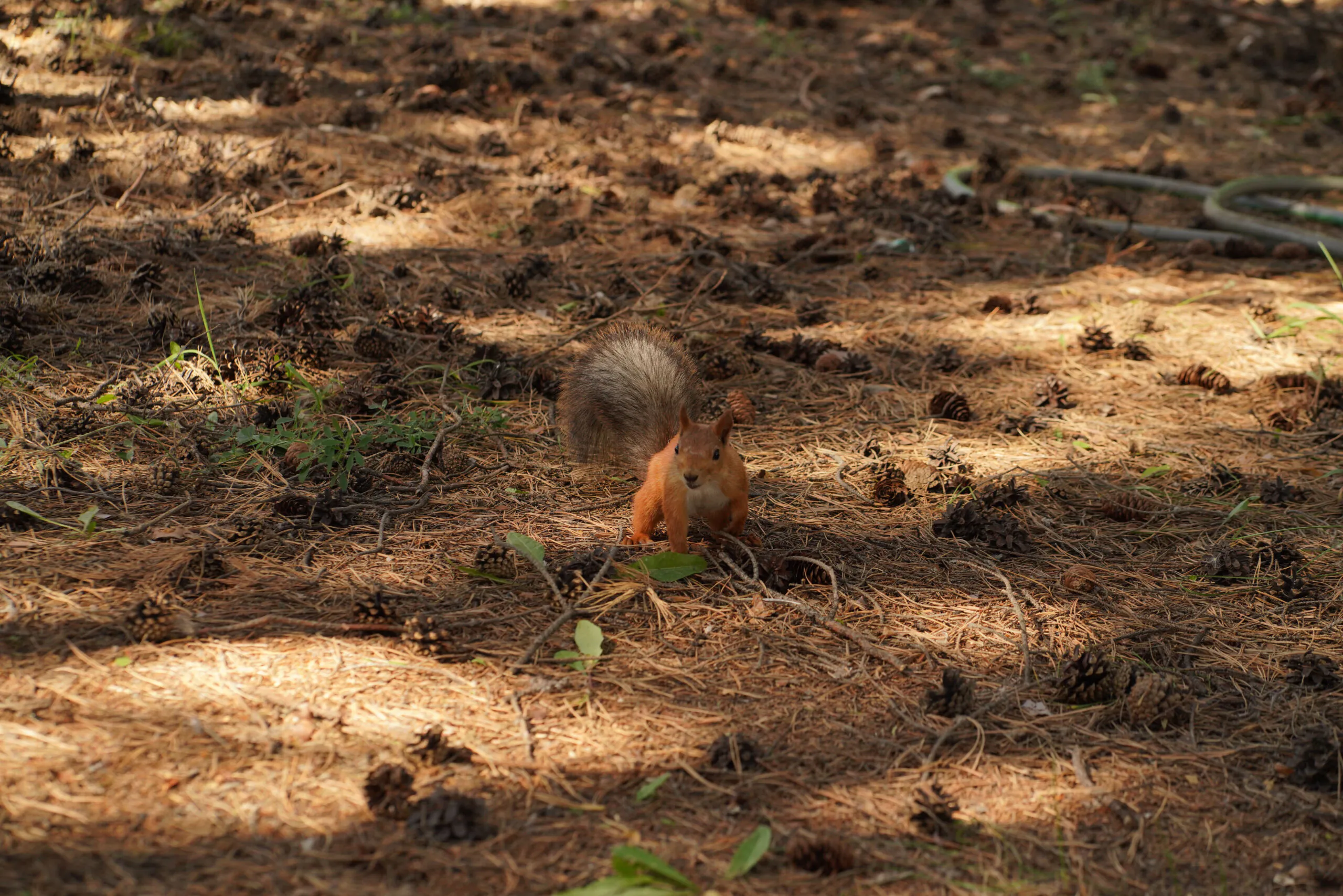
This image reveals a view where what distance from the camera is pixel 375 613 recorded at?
2.34 meters

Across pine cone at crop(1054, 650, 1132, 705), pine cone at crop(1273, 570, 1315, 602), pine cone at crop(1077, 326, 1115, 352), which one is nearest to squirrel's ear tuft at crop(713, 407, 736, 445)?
pine cone at crop(1054, 650, 1132, 705)

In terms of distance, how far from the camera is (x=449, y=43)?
7137 millimetres

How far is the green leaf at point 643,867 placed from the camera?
1701mm

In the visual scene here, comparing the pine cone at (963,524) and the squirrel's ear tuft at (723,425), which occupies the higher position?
the squirrel's ear tuft at (723,425)

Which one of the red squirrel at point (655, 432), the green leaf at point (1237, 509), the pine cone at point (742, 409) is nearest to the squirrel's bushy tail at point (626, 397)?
the red squirrel at point (655, 432)

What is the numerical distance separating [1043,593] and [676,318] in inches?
80.9

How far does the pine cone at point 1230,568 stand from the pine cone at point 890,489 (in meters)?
0.84

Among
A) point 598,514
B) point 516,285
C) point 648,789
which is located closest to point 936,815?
point 648,789

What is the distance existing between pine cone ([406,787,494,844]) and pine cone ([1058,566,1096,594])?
167 centimetres

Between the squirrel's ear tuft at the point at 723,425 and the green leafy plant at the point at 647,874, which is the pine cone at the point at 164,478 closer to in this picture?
the squirrel's ear tuft at the point at 723,425

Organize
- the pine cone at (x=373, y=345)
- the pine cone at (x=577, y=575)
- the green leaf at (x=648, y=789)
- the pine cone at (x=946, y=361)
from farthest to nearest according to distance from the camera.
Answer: the pine cone at (x=946, y=361), the pine cone at (x=373, y=345), the pine cone at (x=577, y=575), the green leaf at (x=648, y=789)

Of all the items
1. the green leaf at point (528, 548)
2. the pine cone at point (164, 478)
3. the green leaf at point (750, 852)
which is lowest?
the green leaf at point (750, 852)

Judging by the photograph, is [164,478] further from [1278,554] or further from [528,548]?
[1278,554]

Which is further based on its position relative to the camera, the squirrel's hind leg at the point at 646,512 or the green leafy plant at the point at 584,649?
the squirrel's hind leg at the point at 646,512
